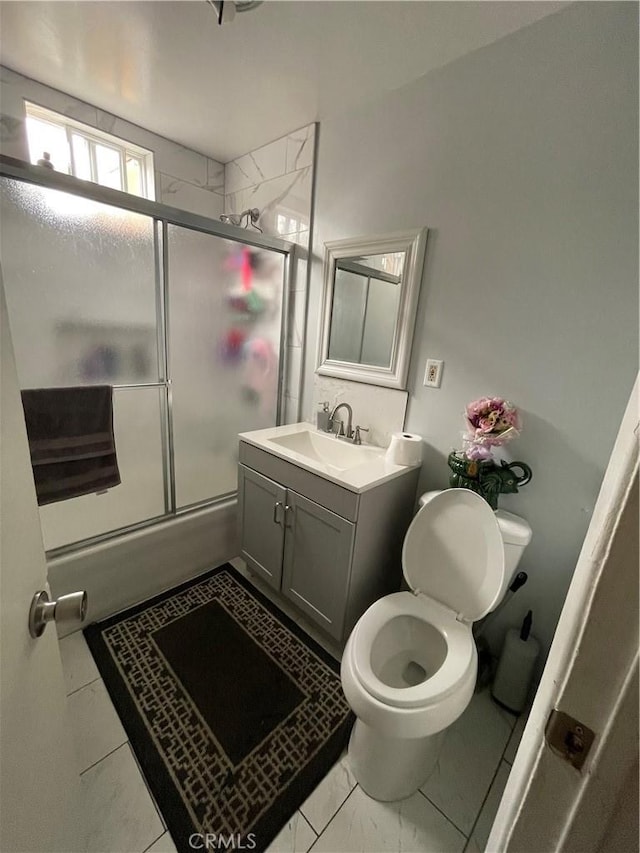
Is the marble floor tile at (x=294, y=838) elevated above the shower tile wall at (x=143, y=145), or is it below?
below

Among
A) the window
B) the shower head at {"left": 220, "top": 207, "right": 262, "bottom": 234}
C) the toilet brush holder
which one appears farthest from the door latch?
the shower head at {"left": 220, "top": 207, "right": 262, "bottom": 234}

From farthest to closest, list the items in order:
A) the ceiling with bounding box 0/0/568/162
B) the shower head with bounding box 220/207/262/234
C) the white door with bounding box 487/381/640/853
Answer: the shower head with bounding box 220/207/262/234 < the ceiling with bounding box 0/0/568/162 < the white door with bounding box 487/381/640/853

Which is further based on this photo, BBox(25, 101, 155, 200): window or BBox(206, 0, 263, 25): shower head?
BBox(25, 101, 155, 200): window

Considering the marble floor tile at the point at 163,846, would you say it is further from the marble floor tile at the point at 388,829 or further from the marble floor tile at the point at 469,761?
the marble floor tile at the point at 469,761

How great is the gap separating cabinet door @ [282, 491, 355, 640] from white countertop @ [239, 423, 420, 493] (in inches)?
6.2

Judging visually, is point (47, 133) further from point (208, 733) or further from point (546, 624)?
point (546, 624)

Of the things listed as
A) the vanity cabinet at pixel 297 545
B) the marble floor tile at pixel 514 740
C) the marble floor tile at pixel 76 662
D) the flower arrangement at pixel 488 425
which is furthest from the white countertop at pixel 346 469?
the marble floor tile at pixel 76 662

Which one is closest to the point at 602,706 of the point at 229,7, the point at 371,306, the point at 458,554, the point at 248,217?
the point at 458,554

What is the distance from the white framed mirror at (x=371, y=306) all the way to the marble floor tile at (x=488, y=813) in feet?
4.84

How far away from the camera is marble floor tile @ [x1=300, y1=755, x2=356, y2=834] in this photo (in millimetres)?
1035

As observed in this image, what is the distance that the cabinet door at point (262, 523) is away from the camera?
5.42ft

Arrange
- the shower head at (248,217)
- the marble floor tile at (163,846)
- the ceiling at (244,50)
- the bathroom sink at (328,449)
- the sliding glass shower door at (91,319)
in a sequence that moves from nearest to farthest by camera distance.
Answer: the marble floor tile at (163,846)
the ceiling at (244,50)
the sliding glass shower door at (91,319)
the bathroom sink at (328,449)
the shower head at (248,217)

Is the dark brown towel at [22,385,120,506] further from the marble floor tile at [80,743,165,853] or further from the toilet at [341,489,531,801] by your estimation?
the toilet at [341,489,531,801]

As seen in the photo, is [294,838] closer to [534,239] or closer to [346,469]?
[346,469]
